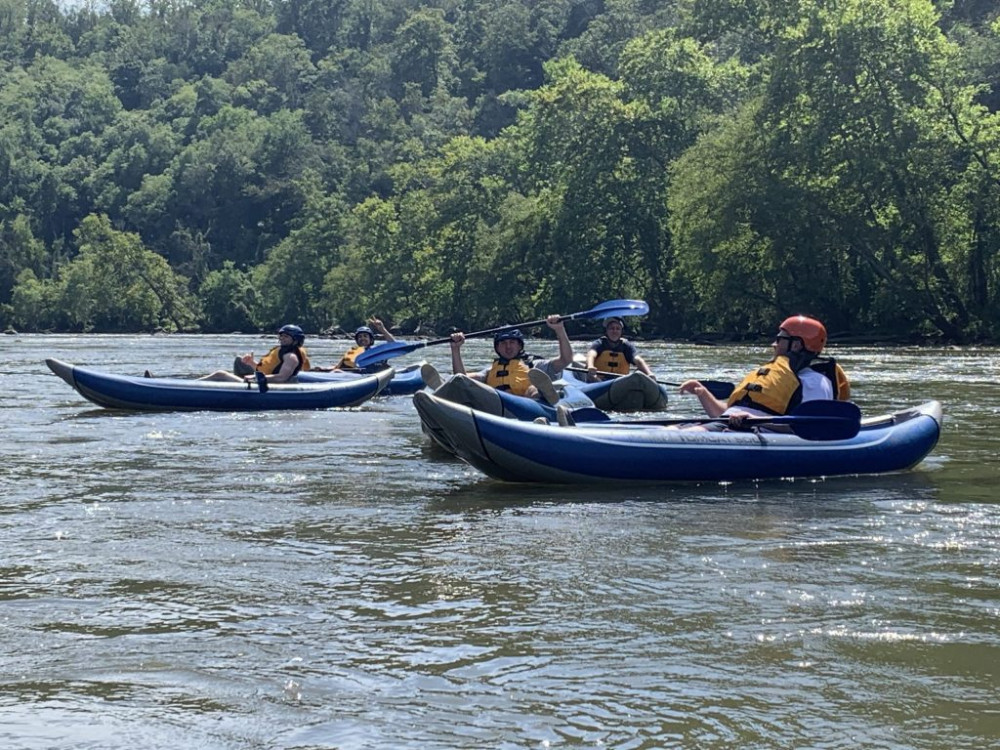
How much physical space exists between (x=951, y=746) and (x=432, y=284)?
203 ft

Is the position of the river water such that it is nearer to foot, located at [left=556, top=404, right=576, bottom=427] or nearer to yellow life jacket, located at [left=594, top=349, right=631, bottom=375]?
foot, located at [left=556, top=404, right=576, bottom=427]

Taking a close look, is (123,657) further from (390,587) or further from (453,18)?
(453,18)

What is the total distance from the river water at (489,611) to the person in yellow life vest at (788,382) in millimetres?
533

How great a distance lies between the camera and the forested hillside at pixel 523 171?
3900 centimetres

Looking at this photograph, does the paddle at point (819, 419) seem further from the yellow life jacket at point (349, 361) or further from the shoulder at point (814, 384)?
the yellow life jacket at point (349, 361)

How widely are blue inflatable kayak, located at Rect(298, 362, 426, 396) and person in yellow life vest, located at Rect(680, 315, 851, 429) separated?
24.3ft

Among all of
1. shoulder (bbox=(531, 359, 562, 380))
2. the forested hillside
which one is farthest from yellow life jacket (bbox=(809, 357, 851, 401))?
the forested hillside

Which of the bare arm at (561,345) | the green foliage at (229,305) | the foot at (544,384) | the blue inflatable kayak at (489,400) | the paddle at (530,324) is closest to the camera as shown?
the blue inflatable kayak at (489,400)

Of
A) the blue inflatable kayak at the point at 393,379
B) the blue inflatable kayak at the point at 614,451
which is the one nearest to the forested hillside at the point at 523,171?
the blue inflatable kayak at the point at 393,379

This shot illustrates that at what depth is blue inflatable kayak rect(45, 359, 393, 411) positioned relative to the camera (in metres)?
15.6

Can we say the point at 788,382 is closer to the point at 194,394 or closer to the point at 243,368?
the point at 194,394

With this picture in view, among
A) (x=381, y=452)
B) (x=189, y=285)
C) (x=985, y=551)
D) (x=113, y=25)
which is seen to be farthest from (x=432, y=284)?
(x=113, y=25)

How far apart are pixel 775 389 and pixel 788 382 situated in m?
0.09

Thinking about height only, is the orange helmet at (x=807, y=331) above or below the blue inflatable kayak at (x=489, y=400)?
above
